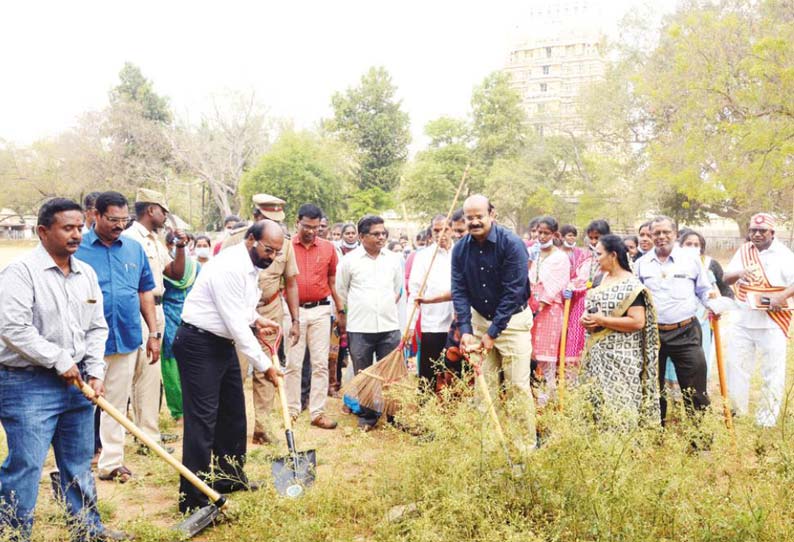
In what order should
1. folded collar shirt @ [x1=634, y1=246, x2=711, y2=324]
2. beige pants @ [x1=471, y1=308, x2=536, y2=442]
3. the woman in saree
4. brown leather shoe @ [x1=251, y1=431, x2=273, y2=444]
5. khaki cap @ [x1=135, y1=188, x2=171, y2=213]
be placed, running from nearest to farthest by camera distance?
beige pants @ [x1=471, y1=308, x2=536, y2=442], folded collar shirt @ [x1=634, y1=246, x2=711, y2=324], khaki cap @ [x1=135, y1=188, x2=171, y2=213], brown leather shoe @ [x1=251, y1=431, x2=273, y2=444], the woman in saree

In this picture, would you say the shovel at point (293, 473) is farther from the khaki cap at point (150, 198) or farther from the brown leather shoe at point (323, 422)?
the khaki cap at point (150, 198)

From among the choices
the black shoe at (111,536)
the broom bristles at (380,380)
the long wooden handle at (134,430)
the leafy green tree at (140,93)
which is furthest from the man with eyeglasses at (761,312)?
the leafy green tree at (140,93)

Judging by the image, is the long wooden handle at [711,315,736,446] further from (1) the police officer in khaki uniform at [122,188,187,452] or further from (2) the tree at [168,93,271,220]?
(2) the tree at [168,93,271,220]

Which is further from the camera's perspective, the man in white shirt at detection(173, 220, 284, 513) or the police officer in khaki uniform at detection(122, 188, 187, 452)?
the police officer in khaki uniform at detection(122, 188, 187, 452)

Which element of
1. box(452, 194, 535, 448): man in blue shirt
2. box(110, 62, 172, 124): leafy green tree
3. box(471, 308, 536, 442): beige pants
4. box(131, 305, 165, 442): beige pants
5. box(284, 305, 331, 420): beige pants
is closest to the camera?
box(452, 194, 535, 448): man in blue shirt

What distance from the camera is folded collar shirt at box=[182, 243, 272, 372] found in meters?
3.70

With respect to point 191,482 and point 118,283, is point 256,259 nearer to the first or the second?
point 118,283

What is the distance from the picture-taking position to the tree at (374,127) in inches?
1663

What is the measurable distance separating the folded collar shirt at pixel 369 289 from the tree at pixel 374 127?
35.9m

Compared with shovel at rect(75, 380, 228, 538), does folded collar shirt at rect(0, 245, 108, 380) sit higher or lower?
higher

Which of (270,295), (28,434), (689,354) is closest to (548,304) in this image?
(689,354)

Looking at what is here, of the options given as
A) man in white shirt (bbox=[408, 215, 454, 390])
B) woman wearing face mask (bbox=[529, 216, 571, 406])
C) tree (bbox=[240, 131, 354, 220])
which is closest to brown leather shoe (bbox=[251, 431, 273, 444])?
man in white shirt (bbox=[408, 215, 454, 390])

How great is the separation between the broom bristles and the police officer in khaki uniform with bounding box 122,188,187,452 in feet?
5.66

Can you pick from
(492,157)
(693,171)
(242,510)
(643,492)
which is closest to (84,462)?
(242,510)
